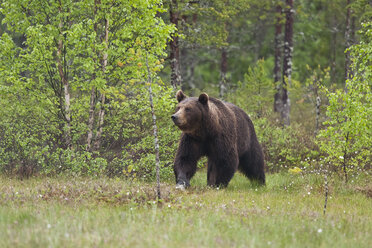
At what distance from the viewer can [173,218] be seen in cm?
517

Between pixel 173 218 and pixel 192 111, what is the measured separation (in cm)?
347

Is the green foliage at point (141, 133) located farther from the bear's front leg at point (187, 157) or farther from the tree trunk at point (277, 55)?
the tree trunk at point (277, 55)

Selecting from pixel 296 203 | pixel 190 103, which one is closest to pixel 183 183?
pixel 190 103

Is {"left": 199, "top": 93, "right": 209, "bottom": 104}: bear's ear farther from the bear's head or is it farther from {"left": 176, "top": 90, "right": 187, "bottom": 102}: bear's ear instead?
{"left": 176, "top": 90, "right": 187, "bottom": 102}: bear's ear

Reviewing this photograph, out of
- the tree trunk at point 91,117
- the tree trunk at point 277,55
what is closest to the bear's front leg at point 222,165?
the tree trunk at point 91,117

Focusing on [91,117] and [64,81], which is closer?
[64,81]

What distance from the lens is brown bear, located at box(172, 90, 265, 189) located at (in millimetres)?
8453

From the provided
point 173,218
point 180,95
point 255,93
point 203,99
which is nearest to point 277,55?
point 255,93

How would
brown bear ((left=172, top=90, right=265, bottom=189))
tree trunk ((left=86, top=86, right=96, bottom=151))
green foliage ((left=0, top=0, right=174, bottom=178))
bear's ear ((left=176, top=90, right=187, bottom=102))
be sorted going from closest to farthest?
1. brown bear ((left=172, top=90, right=265, bottom=189))
2. bear's ear ((left=176, top=90, right=187, bottom=102))
3. green foliage ((left=0, top=0, right=174, bottom=178))
4. tree trunk ((left=86, top=86, right=96, bottom=151))

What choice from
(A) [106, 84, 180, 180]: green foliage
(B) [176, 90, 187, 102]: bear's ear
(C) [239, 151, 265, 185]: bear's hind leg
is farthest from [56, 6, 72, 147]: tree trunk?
(C) [239, 151, 265, 185]: bear's hind leg

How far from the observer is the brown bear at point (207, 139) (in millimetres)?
8453

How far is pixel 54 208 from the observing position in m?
5.67

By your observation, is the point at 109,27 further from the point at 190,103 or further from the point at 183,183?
the point at 183,183

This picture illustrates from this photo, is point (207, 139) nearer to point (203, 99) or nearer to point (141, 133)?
point (203, 99)
